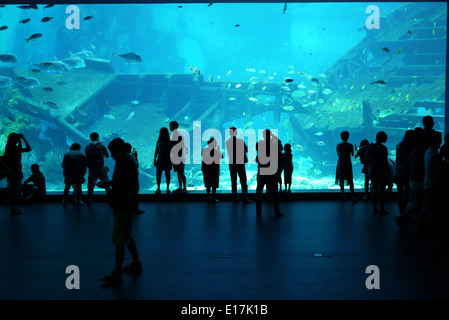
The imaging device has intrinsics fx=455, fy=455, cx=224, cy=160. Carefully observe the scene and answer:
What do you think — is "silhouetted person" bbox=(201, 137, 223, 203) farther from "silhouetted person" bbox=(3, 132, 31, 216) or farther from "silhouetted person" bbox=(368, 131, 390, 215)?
"silhouetted person" bbox=(3, 132, 31, 216)

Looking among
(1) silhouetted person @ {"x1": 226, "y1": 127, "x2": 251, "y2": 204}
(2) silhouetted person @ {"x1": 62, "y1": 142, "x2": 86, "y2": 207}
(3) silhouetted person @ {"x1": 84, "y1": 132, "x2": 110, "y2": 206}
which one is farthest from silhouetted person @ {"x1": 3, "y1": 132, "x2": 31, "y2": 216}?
(1) silhouetted person @ {"x1": 226, "y1": 127, "x2": 251, "y2": 204}

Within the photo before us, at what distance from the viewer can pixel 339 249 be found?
5309 mm

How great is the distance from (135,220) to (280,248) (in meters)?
3.09

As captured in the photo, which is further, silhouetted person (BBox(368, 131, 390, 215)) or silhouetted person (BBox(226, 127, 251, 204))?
silhouetted person (BBox(226, 127, 251, 204))

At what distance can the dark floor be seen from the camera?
3.68 m

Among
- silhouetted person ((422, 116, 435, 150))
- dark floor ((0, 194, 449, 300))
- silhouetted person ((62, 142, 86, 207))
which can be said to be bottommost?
dark floor ((0, 194, 449, 300))

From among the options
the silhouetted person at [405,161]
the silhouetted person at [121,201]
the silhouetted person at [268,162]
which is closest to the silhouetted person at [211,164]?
the silhouetted person at [268,162]

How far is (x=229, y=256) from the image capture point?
16.3 ft

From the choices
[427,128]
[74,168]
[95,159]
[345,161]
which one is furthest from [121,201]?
[345,161]

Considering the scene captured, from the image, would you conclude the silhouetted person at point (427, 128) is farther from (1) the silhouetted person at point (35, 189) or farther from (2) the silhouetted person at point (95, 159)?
(1) the silhouetted person at point (35, 189)

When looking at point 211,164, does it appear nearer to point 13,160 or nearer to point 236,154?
point 236,154

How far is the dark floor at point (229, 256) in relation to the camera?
3.68 m

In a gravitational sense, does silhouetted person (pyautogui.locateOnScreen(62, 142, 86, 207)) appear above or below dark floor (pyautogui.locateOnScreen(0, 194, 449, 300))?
above
